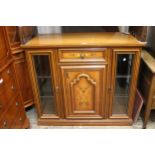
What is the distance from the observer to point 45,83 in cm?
177

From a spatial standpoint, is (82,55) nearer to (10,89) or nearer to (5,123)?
(10,89)

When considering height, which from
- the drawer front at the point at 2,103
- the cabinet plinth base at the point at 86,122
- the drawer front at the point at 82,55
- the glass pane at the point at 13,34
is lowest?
the cabinet plinth base at the point at 86,122

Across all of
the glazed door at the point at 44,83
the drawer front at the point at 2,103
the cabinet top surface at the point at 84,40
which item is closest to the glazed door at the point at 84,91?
the glazed door at the point at 44,83

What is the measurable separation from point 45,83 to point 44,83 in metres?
0.01

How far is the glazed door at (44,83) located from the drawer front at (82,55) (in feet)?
0.37

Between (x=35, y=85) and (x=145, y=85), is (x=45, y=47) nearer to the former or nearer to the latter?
(x=35, y=85)

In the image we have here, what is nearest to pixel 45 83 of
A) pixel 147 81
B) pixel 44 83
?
pixel 44 83

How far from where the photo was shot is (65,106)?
178 centimetres

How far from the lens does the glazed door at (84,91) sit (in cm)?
158

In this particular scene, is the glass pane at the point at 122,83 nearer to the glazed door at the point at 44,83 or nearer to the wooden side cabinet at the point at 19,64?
the glazed door at the point at 44,83

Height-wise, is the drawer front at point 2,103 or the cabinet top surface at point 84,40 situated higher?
the cabinet top surface at point 84,40

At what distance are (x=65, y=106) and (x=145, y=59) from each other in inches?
37.9

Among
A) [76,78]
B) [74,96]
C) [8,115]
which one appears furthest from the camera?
[74,96]
